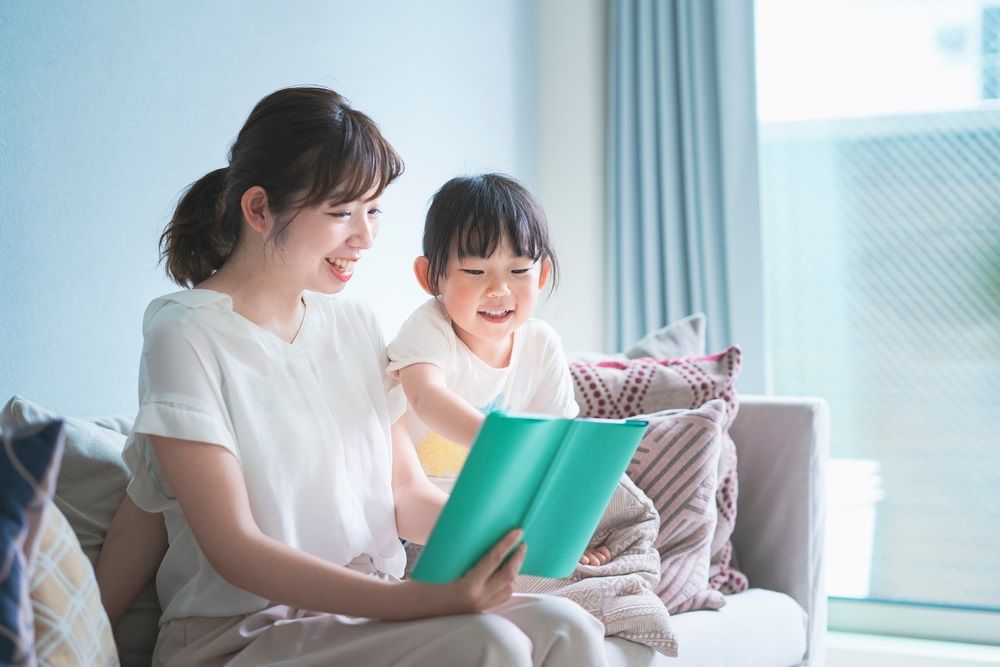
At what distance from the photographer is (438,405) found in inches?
61.6

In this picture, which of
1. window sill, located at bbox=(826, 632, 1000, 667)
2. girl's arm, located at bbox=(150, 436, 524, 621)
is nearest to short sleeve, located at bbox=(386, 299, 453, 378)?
girl's arm, located at bbox=(150, 436, 524, 621)

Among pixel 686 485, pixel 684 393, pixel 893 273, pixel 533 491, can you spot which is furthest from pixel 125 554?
pixel 893 273

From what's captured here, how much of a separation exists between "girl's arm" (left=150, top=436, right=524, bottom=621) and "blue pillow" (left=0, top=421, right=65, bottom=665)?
31 centimetres

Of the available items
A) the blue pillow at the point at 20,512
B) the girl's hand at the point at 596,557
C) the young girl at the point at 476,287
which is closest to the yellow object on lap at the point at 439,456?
the young girl at the point at 476,287

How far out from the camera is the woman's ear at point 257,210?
1.37 metres

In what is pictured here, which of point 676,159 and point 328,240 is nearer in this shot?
point 328,240

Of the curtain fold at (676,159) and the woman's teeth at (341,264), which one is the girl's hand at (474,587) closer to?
the woman's teeth at (341,264)

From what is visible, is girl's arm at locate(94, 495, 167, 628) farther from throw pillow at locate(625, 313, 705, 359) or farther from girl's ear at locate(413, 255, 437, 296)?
throw pillow at locate(625, 313, 705, 359)

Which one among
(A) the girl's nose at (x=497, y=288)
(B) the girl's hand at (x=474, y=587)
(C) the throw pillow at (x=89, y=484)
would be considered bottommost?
(B) the girl's hand at (x=474, y=587)

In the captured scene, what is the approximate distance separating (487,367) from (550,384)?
0.53ft

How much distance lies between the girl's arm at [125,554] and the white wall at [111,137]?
28 centimetres

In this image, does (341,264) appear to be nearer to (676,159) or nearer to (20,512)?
(20,512)

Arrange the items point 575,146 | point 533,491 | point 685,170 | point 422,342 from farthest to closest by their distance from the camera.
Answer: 1. point 575,146
2. point 685,170
3. point 422,342
4. point 533,491

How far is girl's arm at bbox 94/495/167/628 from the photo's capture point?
140 cm
